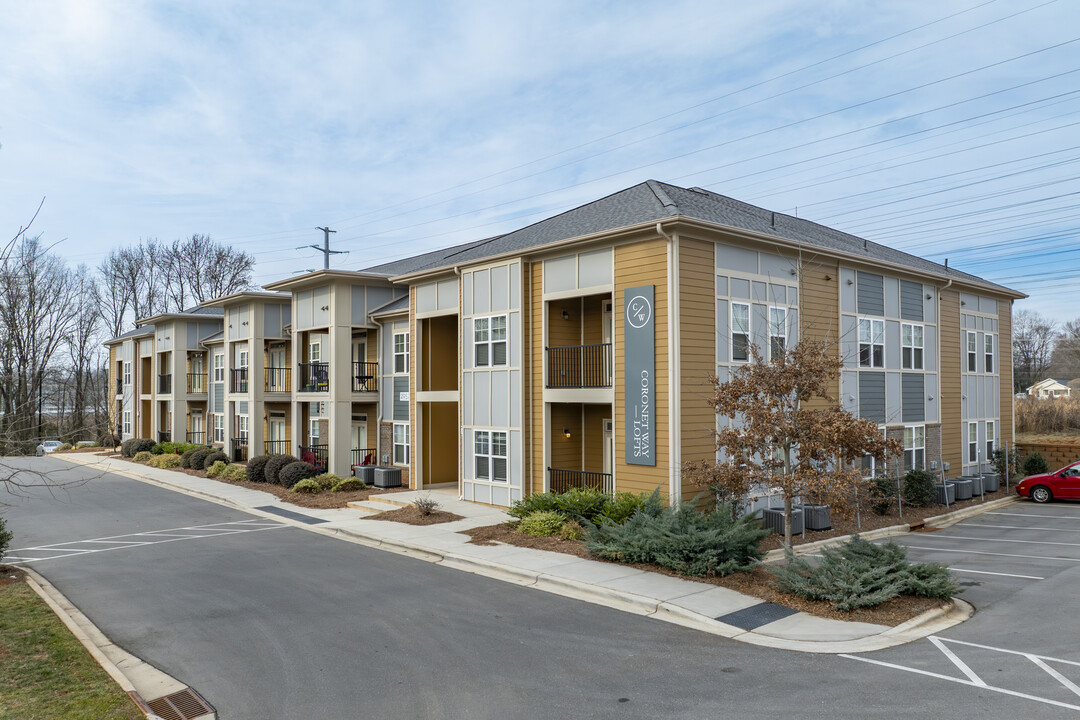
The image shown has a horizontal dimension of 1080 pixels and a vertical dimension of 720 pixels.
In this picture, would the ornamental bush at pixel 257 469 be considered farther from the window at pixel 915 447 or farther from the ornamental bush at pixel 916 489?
the window at pixel 915 447

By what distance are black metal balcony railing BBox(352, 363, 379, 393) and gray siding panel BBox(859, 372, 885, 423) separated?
17.5 meters

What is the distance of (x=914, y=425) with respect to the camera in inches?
915

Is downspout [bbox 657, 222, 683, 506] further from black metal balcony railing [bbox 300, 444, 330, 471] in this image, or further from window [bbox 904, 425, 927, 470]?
black metal balcony railing [bbox 300, 444, 330, 471]

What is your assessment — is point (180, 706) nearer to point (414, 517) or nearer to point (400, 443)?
point (414, 517)

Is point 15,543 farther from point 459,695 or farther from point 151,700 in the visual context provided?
point 459,695

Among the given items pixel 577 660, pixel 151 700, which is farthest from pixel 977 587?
pixel 151 700

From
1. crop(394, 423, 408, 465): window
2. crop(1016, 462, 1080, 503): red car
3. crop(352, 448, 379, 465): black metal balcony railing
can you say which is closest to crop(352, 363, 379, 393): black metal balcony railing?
crop(394, 423, 408, 465): window

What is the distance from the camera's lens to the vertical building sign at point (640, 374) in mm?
16469

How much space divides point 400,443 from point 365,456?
232cm

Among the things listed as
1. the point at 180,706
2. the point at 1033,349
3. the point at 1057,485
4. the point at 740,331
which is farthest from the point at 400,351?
the point at 1033,349

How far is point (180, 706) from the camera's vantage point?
7512 mm

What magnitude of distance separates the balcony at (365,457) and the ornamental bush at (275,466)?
91.6 inches

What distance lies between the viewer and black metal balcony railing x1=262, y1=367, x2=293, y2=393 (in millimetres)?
33303

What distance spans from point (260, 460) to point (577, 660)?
76.0ft
